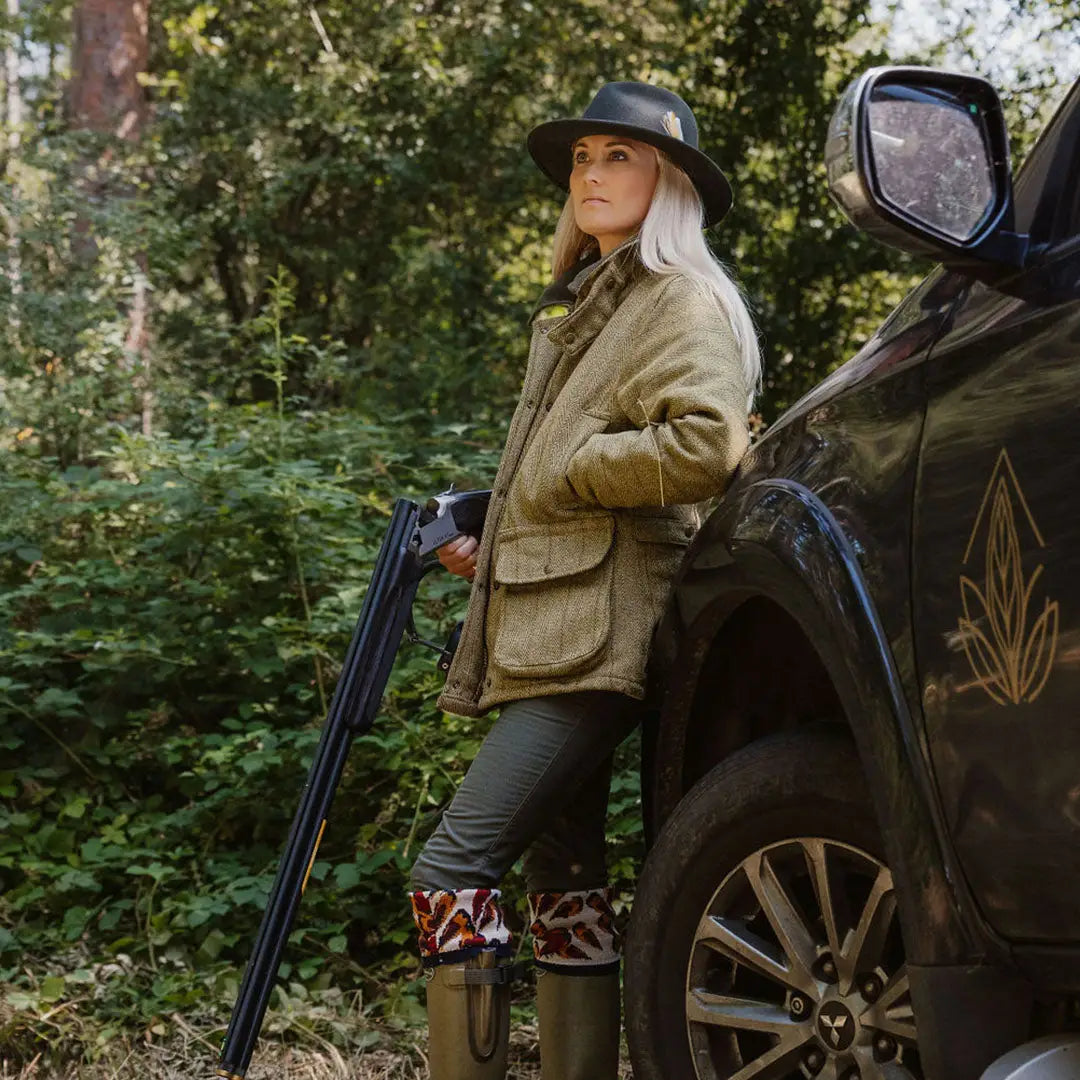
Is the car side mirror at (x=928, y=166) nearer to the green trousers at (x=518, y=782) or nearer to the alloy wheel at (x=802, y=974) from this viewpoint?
the alloy wheel at (x=802, y=974)

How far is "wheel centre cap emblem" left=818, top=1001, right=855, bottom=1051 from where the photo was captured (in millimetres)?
2133

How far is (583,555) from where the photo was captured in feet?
9.40

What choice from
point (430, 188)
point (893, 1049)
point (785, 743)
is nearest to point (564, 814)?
point (785, 743)

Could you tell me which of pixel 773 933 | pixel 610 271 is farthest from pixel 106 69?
pixel 773 933

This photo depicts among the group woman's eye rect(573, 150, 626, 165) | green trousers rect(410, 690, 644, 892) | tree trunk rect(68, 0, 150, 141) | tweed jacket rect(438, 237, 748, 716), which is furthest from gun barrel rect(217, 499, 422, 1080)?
tree trunk rect(68, 0, 150, 141)

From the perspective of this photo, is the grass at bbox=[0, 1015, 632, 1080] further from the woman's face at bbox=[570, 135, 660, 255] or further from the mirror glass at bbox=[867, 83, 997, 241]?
the mirror glass at bbox=[867, 83, 997, 241]

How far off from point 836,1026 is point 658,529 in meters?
1.08

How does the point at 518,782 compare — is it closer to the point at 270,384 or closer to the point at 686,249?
the point at 686,249

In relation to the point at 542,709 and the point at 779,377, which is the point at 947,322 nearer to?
the point at 542,709

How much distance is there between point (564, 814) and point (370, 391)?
7497 mm

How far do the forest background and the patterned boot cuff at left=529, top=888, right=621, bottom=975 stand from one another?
0.94m

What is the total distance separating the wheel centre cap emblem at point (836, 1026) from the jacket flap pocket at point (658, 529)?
100cm

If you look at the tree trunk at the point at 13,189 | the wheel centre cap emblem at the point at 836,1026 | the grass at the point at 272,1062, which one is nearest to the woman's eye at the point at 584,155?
the wheel centre cap emblem at the point at 836,1026

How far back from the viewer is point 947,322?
6.60ft
